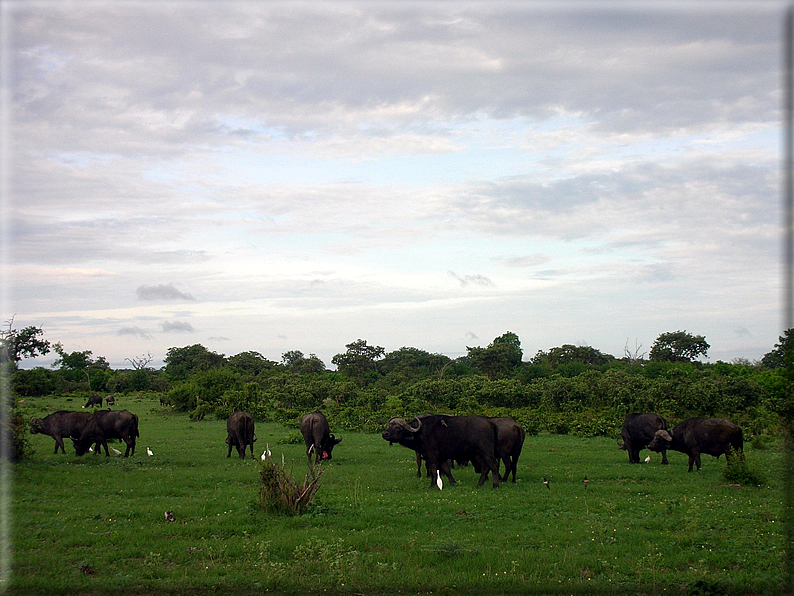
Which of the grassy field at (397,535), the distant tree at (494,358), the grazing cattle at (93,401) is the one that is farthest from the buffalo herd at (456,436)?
the distant tree at (494,358)

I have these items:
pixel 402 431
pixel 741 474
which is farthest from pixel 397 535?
pixel 741 474

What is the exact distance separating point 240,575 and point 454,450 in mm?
8052

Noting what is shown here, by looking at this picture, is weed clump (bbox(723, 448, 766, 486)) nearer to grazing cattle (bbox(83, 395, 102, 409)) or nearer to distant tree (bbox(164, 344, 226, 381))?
grazing cattle (bbox(83, 395, 102, 409))

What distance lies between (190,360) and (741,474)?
230 feet

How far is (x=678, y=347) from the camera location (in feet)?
226

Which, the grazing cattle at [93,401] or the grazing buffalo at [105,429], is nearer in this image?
the grazing buffalo at [105,429]

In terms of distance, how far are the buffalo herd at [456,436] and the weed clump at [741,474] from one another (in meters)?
0.46

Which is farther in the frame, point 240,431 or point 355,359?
point 355,359

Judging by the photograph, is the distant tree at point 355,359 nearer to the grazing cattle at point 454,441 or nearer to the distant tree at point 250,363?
the distant tree at point 250,363

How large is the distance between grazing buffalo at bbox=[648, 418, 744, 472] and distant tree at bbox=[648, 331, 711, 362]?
5378 centimetres

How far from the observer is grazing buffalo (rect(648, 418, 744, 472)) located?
16594 millimetres

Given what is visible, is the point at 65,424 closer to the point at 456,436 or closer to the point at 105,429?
the point at 105,429

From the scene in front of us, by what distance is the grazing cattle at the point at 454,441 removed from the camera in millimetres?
15258

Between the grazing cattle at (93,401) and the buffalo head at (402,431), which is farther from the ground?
the buffalo head at (402,431)
